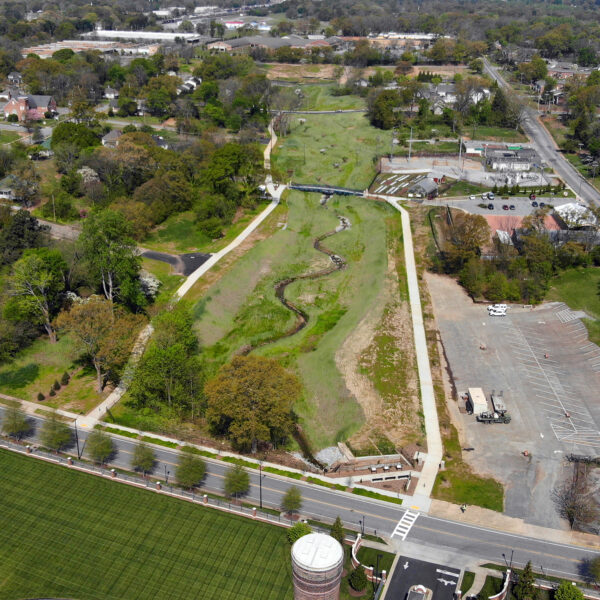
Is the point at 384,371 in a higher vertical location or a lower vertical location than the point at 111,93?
lower

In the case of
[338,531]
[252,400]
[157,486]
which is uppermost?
[252,400]

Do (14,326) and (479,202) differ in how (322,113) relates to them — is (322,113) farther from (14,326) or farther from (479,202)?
(14,326)

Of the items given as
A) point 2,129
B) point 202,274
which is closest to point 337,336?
point 202,274

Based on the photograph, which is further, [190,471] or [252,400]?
[252,400]

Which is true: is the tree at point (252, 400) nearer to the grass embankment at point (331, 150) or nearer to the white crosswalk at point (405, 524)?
the white crosswalk at point (405, 524)

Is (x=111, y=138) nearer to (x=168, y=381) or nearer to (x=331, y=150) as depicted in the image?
(x=331, y=150)

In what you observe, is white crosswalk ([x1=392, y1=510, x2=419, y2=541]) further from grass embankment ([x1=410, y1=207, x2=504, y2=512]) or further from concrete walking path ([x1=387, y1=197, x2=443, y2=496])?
grass embankment ([x1=410, y1=207, x2=504, y2=512])

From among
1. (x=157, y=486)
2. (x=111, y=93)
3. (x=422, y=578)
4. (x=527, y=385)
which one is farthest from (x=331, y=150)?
(x=422, y=578)
